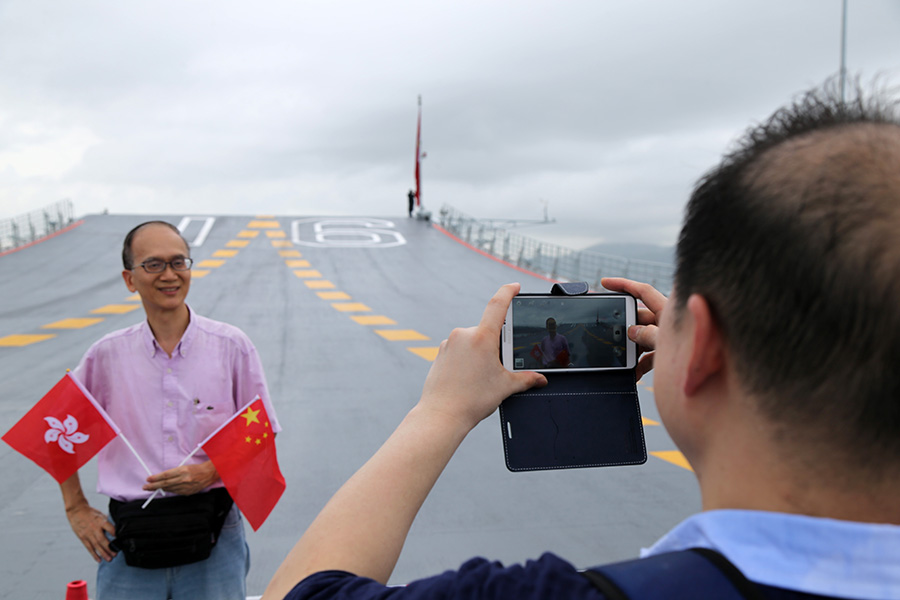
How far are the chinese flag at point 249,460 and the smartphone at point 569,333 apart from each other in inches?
65.6

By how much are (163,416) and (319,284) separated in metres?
12.1

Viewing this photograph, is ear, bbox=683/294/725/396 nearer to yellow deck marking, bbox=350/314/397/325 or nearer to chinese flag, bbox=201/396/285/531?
chinese flag, bbox=201/396/285/531

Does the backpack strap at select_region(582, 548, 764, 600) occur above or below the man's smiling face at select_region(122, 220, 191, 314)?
above

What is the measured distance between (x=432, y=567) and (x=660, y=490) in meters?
1.97

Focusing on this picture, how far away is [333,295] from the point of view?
1326 cm

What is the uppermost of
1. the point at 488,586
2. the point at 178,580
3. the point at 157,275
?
the point at 488,586

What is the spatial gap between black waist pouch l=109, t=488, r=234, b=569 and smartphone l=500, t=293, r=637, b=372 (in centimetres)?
173

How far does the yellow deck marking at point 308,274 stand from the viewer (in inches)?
598

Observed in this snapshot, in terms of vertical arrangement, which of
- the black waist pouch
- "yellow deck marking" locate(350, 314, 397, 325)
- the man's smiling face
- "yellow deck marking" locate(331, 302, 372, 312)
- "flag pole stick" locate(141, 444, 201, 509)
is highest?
the man's smiling face

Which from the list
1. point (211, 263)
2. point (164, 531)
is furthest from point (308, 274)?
point (164, 531)

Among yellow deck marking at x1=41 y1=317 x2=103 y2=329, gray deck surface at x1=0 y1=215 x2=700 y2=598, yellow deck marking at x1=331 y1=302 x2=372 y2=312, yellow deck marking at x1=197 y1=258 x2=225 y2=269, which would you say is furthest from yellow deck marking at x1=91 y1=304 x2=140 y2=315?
yellow deck marking at x1=197 y1=258 x2=225 y2=269

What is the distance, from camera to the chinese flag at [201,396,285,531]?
2.36 metres

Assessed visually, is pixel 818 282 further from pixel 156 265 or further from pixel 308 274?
pixel 308 274

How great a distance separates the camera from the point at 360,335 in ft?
32.3
